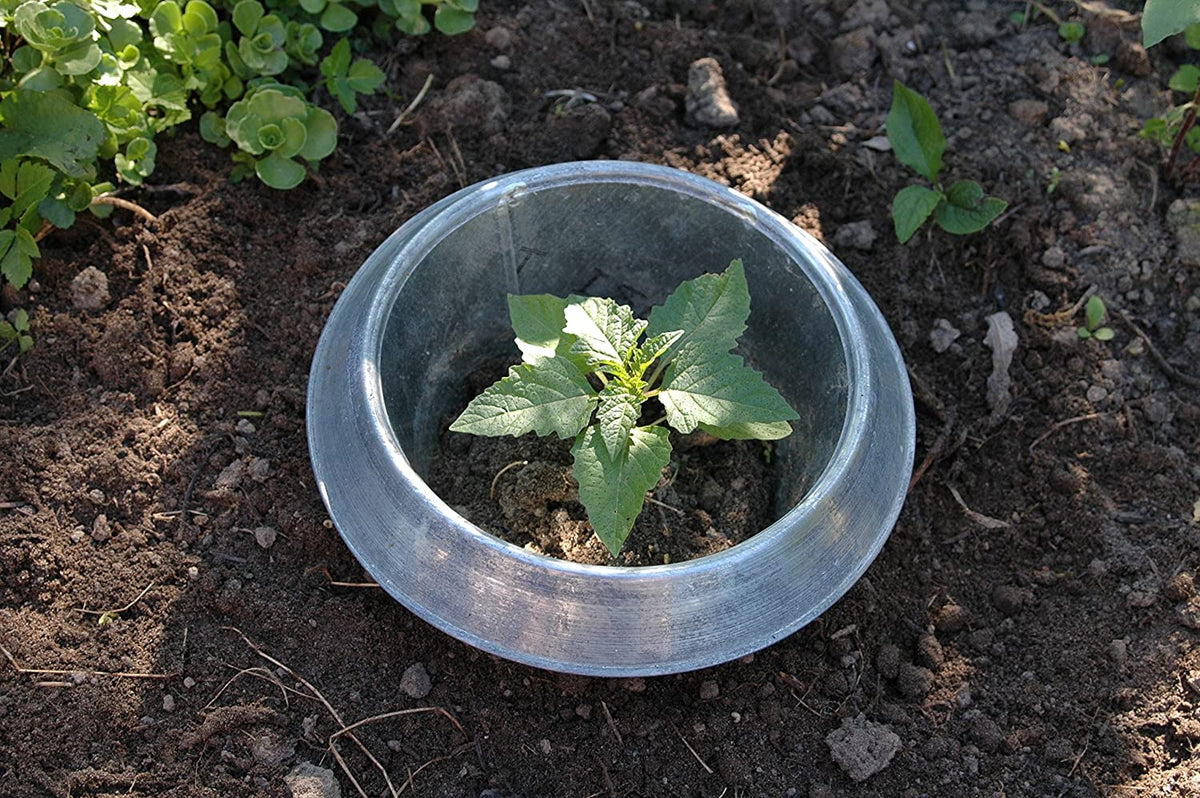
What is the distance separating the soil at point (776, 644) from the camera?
199 centimetres

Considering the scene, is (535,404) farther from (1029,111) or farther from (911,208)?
(1029,111)

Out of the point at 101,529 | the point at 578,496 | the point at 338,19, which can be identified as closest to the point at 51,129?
the point at 338,19

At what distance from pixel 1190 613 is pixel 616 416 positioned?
49.3 inches

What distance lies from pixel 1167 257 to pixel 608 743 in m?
1.80

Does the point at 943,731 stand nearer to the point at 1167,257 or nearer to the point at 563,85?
the point at 1167,257

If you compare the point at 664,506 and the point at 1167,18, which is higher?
the point at 1167,18

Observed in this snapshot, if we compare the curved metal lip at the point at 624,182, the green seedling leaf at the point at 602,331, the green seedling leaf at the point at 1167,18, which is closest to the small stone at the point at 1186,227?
the green seedling leaf at the point at 1167,18

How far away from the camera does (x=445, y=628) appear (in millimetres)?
1865

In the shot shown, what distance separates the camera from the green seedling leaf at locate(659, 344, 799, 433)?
1833 millimetres

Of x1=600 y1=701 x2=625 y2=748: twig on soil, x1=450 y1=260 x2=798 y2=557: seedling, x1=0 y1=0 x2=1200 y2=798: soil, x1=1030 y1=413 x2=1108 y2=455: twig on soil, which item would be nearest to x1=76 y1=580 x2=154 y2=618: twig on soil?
x1=0 y1=0 x2=1200 y2=798: soil

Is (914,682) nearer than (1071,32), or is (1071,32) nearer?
(914,682)

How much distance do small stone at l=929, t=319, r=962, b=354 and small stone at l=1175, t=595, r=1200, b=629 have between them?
739 millimetres

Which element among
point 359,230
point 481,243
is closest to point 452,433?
point 481,243

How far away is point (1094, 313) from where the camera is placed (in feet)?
8.36
